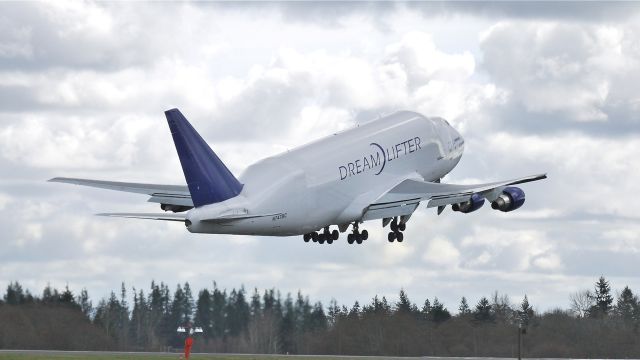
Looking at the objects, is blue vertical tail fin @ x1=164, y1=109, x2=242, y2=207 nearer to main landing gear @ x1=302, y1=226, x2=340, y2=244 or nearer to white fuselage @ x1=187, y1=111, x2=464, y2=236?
white fuselage @ x1=187, y1=111, x2=464, y2=236

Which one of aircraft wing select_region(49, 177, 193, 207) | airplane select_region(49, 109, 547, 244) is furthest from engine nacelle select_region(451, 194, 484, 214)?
aircraft wing select_region(49, 177, 193, 207)

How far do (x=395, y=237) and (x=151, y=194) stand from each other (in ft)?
53.0

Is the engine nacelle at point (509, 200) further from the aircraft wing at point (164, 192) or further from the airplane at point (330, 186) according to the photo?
the aircraft wing at point (164, 192)

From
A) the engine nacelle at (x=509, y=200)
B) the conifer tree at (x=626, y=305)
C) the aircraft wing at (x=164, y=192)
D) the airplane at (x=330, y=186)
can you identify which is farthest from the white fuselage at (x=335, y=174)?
the conifer tree at (x=626, y=305)

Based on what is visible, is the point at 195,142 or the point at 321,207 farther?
the point at 321,207

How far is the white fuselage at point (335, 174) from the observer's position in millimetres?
80625

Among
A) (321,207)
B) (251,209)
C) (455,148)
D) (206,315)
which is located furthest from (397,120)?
(206,315)

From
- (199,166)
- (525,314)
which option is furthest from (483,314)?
(199,166)

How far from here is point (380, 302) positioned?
136750mm

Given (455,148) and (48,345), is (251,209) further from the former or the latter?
(48,345)

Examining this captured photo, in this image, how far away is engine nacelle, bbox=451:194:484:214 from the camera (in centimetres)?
9212

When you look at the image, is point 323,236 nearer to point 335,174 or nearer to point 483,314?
point 335,174

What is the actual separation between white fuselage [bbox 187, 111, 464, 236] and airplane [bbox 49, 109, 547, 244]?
0.06m

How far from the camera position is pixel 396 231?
312ft
